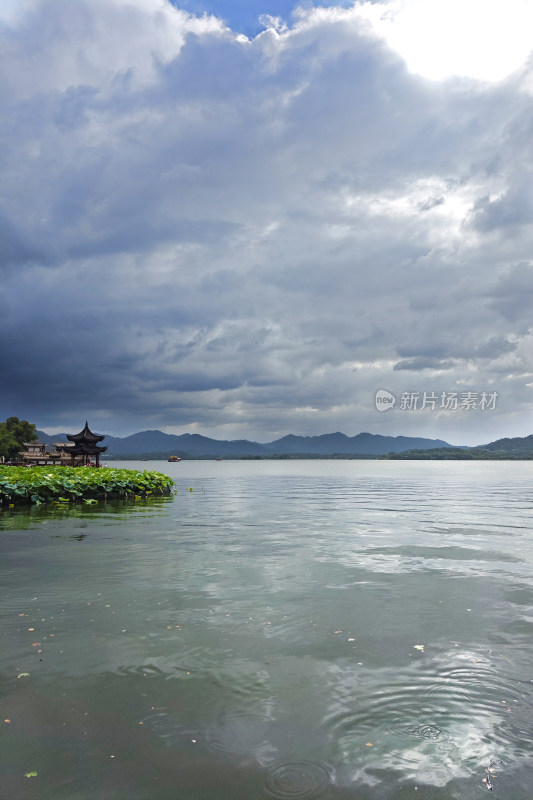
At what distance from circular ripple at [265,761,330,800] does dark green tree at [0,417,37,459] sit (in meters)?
105

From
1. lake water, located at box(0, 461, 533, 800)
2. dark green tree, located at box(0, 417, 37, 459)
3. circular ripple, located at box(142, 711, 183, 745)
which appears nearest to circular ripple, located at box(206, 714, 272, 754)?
lake water, located at box(0, 461, 533, 800)

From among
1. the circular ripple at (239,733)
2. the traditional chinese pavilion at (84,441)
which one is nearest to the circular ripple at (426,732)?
the circular ripple at (239,733)

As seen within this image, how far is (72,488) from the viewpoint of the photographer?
85.6 ft

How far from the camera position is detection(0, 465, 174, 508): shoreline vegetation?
80.0ft

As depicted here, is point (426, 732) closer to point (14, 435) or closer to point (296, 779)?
point (296, 779)

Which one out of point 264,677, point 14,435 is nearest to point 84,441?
point 14,435

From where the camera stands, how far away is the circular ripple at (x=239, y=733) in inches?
155

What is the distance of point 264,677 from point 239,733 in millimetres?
Answer: 1151

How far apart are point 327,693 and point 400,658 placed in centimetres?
133

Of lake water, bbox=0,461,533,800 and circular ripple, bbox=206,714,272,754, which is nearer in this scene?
lake water, bbox=0,461,533,800

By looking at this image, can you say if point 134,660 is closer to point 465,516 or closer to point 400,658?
point 400,658

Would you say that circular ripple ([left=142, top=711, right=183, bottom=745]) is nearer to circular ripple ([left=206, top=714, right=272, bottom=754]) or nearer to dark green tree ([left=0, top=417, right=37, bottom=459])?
circular ripple ([left=206, top=714, right=272, bottom=754])

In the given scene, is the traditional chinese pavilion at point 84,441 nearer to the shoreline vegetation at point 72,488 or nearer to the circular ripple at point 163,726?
the shoreline vegetation at point 72,488

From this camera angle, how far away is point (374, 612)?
25.0ft
